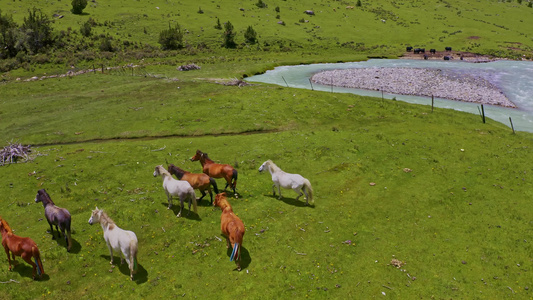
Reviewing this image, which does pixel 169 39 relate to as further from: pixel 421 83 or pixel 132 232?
pixel 132 232

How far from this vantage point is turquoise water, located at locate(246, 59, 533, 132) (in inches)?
1645

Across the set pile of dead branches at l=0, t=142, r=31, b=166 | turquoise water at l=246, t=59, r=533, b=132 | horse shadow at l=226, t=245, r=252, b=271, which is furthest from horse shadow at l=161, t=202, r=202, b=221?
turquoise water at l=246, t=59, r=533, b=132

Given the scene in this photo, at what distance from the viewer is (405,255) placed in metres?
14.9

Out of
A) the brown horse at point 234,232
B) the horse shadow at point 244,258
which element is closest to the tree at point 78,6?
the brown horse at point 234,232

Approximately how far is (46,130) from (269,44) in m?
71.1

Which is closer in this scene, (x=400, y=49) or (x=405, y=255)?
(x=405, y=255)

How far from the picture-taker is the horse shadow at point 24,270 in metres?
13.2

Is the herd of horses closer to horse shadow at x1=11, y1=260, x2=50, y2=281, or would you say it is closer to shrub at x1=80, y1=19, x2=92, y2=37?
horse shadow at x1=11, y1=260, x2=50, y2=281

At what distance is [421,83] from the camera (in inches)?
2203

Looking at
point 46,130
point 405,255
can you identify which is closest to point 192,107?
point 46,130

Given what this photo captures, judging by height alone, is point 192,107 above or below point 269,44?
below

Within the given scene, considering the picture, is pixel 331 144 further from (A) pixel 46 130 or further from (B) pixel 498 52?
(B) pixel 498 52

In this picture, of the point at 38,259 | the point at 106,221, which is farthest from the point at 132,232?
the point at 38,259

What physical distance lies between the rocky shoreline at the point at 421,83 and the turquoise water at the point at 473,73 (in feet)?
6.54
